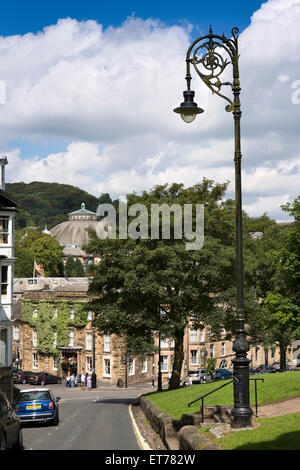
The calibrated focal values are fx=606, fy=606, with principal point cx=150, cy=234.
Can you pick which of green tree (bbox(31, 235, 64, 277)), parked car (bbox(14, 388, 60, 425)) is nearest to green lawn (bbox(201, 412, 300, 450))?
parked car (bbox(14, 388, 60, 425))

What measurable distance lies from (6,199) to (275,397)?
1025 inches

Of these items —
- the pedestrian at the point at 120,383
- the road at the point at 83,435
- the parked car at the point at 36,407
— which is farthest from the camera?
the pedestrian at the point at 120,383

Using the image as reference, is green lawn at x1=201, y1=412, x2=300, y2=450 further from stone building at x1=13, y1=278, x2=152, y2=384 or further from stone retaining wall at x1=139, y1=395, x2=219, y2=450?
stone building at x1=13, y1=278, x2=152, y2=384

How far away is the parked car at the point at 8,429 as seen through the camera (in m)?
12.8

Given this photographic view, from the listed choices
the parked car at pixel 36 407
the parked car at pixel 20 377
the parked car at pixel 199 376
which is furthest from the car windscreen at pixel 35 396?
the parked car at pixel 20 377

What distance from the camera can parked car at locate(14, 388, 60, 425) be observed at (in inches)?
867

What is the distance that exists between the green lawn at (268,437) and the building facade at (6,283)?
28.5 metres

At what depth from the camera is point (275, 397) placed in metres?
18.9

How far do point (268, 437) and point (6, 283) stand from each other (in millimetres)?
31314

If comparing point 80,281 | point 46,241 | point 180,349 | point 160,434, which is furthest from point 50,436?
point 46,241

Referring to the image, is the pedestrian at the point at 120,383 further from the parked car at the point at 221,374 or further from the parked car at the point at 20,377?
the parked car at the point at 221,374

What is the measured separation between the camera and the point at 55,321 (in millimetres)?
67688
